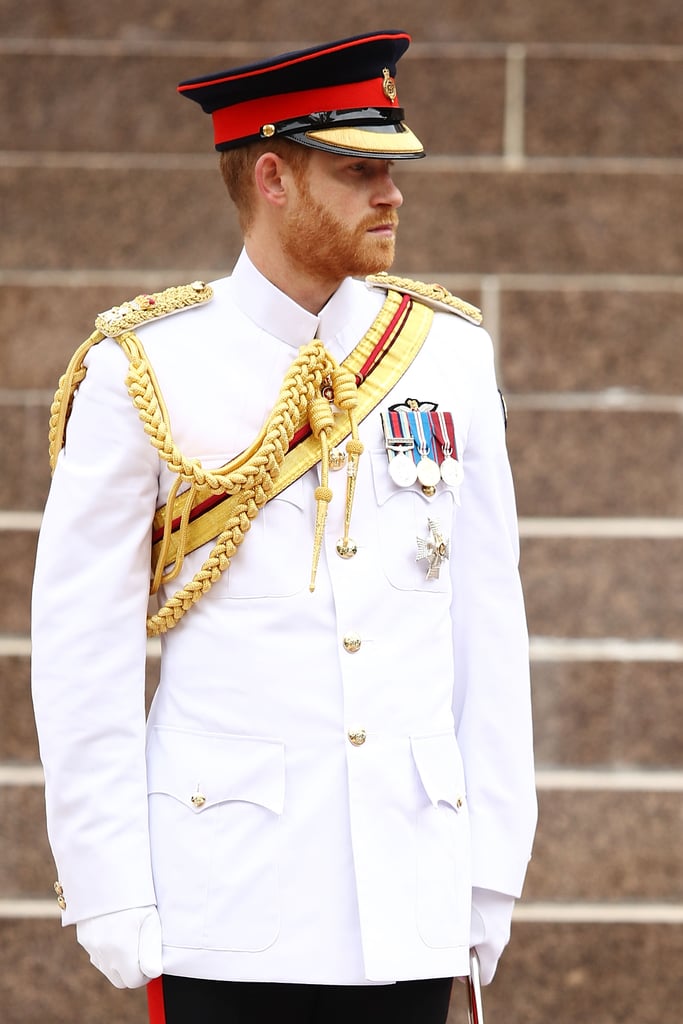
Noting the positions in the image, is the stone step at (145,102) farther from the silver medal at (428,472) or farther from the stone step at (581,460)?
the silver medal at (428,472)

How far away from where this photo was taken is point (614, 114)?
3154 mm

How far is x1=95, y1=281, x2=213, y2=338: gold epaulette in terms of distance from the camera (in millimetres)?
1731

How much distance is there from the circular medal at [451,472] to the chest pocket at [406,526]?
0.01 m

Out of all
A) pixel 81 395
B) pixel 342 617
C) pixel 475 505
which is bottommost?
pixel 342 617

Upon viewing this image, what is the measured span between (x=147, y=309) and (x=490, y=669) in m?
0.63

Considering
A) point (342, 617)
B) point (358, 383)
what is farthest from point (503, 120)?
point (342, 617)

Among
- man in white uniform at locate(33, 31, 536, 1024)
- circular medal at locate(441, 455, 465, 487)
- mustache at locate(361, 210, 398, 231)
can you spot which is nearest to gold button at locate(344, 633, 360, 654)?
man in white uniform at locate(33, 31, 536, 1024)

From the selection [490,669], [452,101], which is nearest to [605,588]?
[452,101]

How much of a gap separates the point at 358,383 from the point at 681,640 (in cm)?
154

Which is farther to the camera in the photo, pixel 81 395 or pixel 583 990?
pixel 583 990

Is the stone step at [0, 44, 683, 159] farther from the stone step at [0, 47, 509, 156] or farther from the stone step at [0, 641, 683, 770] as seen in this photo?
the stone step at [0, 641, 683, 770]

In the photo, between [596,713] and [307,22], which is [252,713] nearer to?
[596,713]

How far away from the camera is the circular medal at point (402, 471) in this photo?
5.61 feet

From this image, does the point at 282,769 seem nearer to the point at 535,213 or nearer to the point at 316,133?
the point at 316,133
